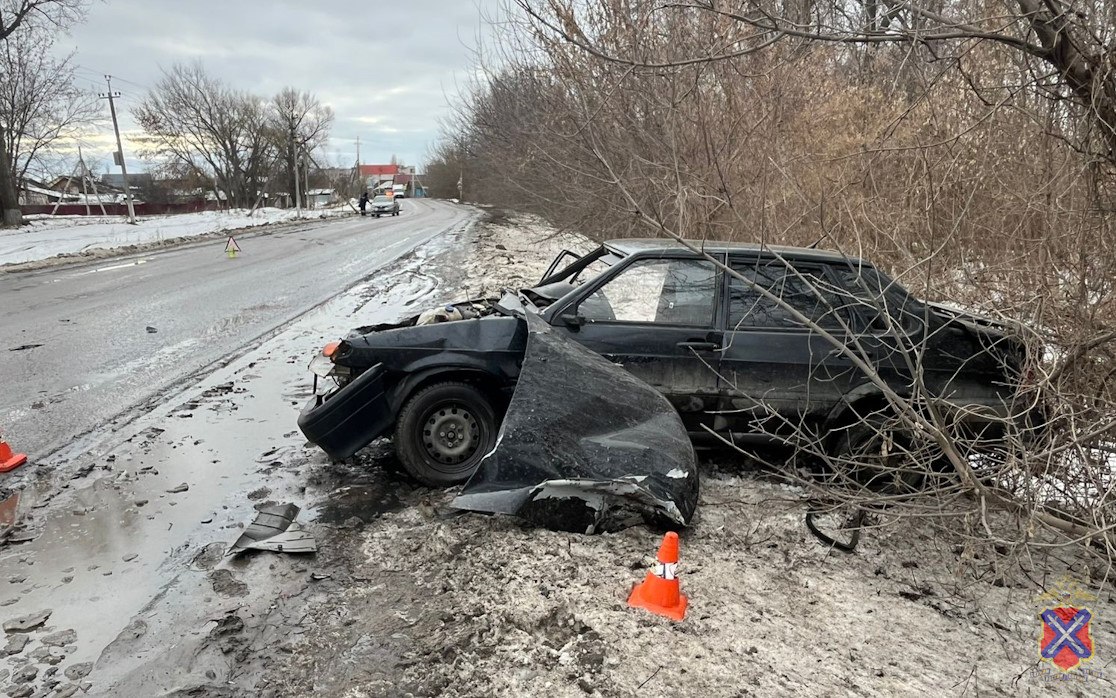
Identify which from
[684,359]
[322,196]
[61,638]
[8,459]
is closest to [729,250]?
[684,359]

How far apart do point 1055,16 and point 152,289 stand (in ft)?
46.3

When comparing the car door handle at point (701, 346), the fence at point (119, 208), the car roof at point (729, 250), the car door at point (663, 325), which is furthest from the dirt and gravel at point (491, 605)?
the fence at point (119, 208)

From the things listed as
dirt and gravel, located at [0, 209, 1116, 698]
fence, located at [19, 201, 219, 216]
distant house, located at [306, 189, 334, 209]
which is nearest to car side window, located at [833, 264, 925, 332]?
dirt and gravel, located at [0, 209, 1116, 698]

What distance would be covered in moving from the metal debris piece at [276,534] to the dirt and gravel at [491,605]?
0.27 ft

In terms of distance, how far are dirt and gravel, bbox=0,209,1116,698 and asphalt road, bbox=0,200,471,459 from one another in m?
1.75

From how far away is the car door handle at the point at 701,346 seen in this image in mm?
4504

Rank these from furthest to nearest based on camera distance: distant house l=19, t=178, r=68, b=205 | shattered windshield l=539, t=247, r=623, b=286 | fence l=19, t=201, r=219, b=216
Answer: distant house l=19, t=178, r=68, b=205 < fence l=19, t=201, r=219, b=216 < shattered windshield l=539, t=247, r=623, b=286

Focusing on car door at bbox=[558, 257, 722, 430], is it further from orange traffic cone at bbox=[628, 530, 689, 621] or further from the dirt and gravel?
orange traffic cone at bbox=[628, 530, 689, 621]

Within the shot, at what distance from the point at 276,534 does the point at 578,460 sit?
5.88ft

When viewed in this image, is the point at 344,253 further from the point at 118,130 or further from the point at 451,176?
the point at 451,176

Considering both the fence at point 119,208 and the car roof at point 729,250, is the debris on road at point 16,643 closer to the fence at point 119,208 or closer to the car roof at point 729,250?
the car roof at point 729,250

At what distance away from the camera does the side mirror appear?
450 centimetres

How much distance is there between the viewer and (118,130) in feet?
120

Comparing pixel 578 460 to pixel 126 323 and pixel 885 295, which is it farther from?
pixel 126 323
